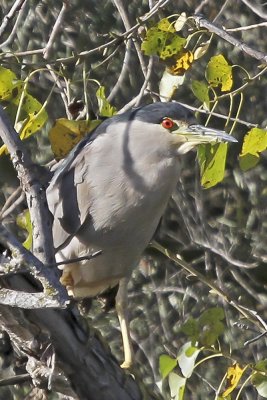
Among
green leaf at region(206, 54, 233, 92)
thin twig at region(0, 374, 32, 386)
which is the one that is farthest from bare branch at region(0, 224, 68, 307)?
green leaf at region(206, 54, 233, 92)

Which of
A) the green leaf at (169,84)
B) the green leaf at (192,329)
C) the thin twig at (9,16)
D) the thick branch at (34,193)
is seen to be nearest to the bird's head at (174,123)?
the green leaf at (169,84)

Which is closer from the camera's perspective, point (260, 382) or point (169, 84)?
point (260, 382)

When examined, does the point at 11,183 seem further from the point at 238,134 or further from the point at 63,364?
the point at 63,364

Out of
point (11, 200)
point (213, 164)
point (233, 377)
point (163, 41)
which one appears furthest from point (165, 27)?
point (11, 200)

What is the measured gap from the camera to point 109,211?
9.11 feet

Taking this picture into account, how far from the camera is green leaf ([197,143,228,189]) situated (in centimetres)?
210

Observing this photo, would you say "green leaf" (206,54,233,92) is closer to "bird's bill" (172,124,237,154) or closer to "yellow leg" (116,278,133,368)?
"bird's bill" (172,124,237,154)

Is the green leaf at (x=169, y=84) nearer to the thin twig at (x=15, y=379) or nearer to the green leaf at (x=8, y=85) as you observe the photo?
the green leaf at (x=8, y=85)

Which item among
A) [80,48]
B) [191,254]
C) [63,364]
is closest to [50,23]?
[80,48]

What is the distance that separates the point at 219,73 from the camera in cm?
220

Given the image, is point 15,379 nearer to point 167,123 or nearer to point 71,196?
point 71,196

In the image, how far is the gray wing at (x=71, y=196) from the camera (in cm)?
281

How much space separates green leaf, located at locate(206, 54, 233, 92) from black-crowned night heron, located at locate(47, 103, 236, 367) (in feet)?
1.63

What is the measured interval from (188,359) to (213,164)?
0.41 m
